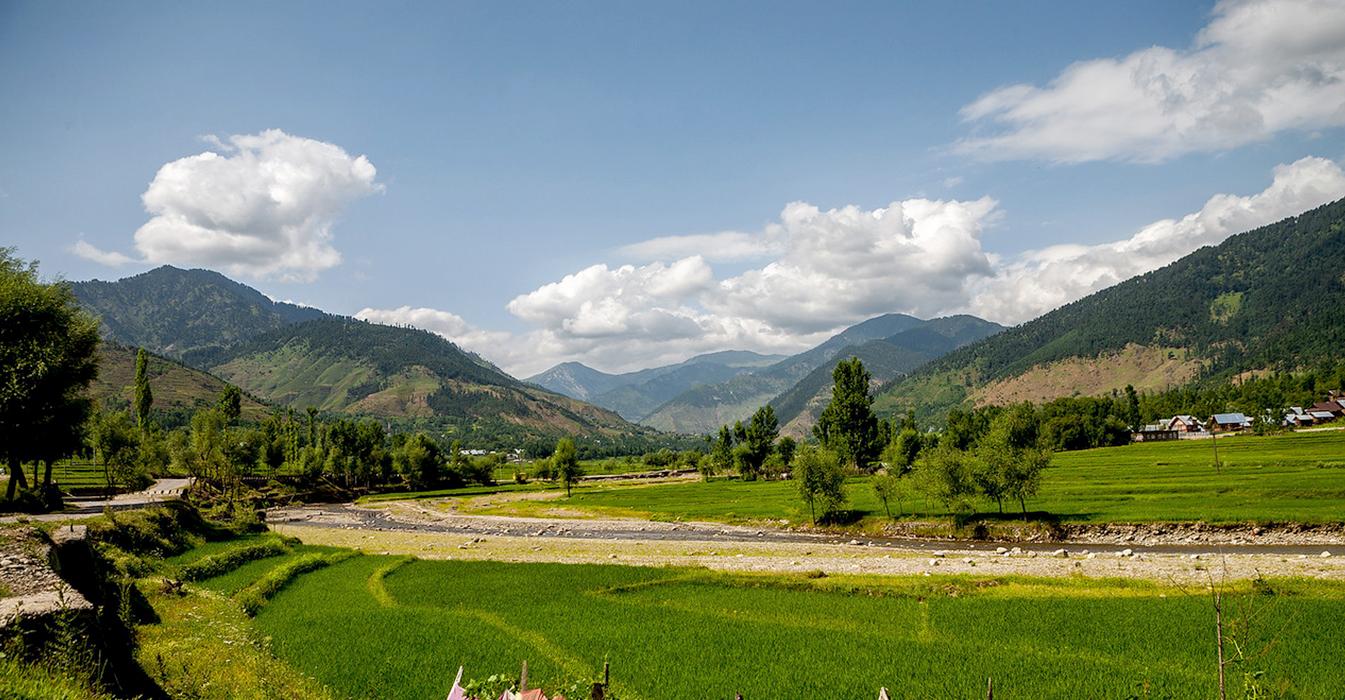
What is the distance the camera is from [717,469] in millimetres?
147125

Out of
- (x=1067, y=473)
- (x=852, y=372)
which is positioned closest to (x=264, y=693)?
(x=1067, y=473)

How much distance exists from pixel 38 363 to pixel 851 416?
99.0 m

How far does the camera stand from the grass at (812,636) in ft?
52.1

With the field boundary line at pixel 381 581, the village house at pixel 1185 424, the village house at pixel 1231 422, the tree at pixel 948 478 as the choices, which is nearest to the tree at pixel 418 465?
the field boundary line at pixel 381 581

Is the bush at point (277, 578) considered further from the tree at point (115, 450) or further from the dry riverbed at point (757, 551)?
the tree at point (115, 450)

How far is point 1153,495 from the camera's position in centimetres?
5444

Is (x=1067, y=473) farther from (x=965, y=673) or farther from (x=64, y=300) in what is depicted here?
(x=64, y=300)

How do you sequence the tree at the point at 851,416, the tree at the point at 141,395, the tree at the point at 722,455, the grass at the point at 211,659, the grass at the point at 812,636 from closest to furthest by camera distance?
the grass at the point at 211,659 → the grass at the point at 812,636 → the tree at the point at 141,395 → the tree at the point at 851,416 → the tree at the point at 722,455

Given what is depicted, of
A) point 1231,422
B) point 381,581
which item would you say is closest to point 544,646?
point 381,581

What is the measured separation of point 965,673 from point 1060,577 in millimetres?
18838

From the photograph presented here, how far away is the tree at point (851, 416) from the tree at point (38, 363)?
9312cm

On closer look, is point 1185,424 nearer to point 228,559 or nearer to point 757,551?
point 757,551

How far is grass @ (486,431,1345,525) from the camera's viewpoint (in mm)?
45500

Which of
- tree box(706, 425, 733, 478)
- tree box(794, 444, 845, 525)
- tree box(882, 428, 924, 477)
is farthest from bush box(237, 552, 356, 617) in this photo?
tree box(706, 425, 733, 478)
